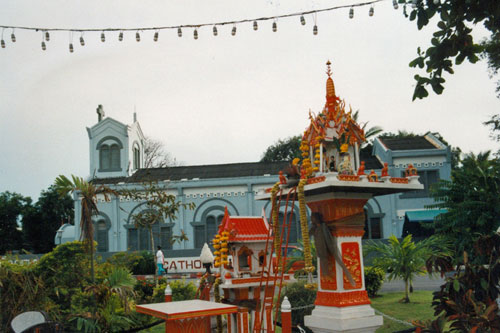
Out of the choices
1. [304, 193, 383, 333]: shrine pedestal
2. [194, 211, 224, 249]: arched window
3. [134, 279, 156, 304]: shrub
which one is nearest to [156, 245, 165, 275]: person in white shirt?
[134, 279, 156, 304]: shrub

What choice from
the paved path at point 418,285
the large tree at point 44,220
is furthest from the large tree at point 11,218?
the paved path at point 418,285

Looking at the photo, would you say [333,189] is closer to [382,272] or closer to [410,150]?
[382,272]

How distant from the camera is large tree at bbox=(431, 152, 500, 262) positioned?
17.7m

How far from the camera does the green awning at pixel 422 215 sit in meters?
26.9

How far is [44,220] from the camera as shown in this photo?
4625 cm

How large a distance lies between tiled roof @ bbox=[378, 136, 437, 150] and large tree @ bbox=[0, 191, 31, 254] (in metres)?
32.2

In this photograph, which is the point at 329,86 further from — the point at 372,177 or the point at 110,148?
the point at 110,148

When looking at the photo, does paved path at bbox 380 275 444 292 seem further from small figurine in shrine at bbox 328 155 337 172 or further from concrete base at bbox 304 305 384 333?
small figurine in shrine at bbox 328 155 337 172

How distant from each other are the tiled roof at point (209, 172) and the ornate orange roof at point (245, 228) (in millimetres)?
18248

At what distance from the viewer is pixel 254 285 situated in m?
10.6

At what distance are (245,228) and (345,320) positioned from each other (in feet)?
10.7

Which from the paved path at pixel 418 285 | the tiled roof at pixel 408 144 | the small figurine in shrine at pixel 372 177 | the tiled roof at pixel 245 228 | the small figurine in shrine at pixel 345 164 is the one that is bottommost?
the paved path at pixel 418 285

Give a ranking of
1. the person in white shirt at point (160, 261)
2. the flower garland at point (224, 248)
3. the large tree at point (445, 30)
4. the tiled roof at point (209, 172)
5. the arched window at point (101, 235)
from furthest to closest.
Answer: the tiled roof at point (209, 172) → the arched window at point (101, 235) → the person in white shirt at point (160, 261) → the flower garland at point (224, 248) → the large tree at point (445, 30)

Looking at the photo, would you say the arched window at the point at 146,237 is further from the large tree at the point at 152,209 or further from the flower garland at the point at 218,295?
the flower garland at the point at 218,295
